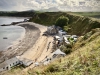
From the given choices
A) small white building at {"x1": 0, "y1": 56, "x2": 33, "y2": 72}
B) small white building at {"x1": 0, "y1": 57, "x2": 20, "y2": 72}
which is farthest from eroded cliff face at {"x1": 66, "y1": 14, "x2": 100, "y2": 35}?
small white building at {"x1": 0, "y1": 57, "x2": 20, "y2": 72}

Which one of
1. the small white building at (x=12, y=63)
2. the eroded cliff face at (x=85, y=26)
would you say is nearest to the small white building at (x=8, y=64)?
the small white building at (x=12, y=63)

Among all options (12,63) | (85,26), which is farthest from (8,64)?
(85,26)

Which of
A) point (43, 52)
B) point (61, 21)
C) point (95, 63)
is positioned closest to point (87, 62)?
point (95, 63)

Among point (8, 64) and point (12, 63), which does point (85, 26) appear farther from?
point (8, 64)

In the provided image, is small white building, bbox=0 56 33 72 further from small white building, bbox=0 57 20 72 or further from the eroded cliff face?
the eroded cliff face

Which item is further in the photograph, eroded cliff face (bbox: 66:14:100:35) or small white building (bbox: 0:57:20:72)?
eroded cliff face (bbox: 66:14:100:35)

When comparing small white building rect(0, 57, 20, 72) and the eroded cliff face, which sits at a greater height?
the eroded cliff face

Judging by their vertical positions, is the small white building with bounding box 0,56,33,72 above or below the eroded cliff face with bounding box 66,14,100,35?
below

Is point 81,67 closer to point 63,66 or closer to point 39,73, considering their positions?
point 63,66

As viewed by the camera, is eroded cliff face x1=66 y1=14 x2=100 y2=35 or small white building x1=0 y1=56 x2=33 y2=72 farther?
eroded cliff face x1=66 y1=14 x2=100 y2=35

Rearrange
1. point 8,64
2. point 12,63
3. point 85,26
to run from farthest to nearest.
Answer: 1. point 85,26
2. point 12,63
3. point 8,64

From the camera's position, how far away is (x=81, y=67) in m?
15.0

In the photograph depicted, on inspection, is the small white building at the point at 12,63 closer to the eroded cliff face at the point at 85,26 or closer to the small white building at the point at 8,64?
the small white building at the point at 8,64

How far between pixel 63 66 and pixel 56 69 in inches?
27.7
